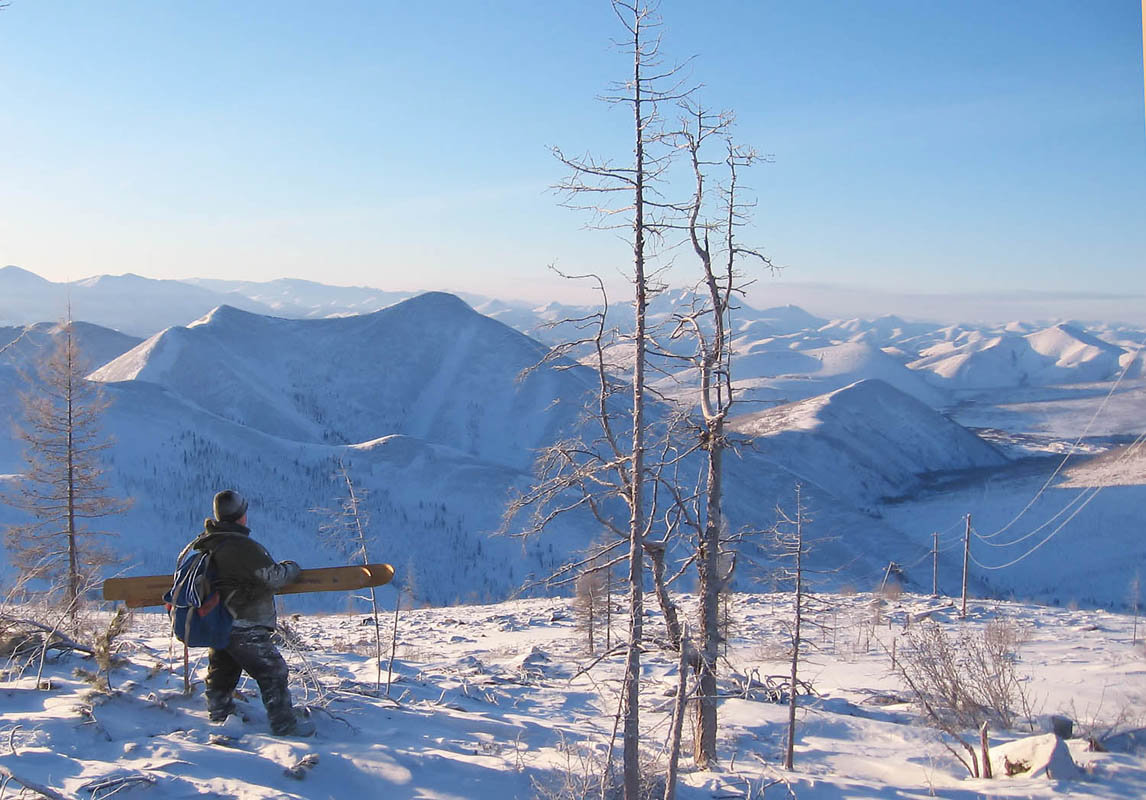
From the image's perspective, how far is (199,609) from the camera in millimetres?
5969

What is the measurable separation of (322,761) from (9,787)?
75.2 inches

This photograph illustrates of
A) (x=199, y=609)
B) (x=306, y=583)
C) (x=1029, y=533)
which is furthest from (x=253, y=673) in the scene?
(x=1029, y=533)

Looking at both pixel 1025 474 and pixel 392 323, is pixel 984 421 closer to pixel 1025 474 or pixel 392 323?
pixel 1025 474

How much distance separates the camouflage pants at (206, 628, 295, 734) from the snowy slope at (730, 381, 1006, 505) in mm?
81274

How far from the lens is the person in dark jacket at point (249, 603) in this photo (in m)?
6.08

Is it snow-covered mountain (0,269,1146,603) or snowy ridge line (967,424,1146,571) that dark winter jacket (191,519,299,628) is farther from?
snowy ridge line (967,424,1146,571)

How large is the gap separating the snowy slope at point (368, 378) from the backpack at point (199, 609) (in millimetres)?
68050

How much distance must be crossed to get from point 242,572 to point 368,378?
298ft

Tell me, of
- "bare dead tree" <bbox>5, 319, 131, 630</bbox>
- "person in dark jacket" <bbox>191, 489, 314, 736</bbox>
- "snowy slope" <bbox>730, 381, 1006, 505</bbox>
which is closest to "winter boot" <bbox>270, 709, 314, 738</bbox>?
"person in dark jacket" <bbox>191, 489, 314, 736</bbox>

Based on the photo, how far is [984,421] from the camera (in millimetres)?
145875

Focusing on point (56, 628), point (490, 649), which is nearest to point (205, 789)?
point (56, 628)

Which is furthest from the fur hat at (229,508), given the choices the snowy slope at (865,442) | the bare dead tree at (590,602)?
the snowy slope at (865,442)

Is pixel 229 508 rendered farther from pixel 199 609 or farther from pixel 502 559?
pixel 502 559

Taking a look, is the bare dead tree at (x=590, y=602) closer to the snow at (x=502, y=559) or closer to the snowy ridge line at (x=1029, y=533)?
the snow at (x=502, y=559)
